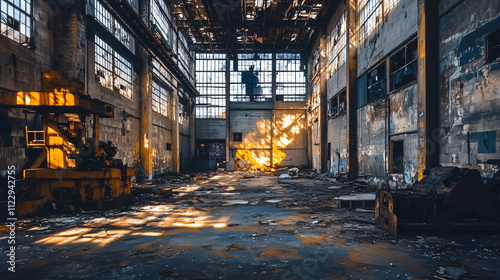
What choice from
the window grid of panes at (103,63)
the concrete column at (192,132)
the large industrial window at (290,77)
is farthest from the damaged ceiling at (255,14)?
the concrete column at (192,132)

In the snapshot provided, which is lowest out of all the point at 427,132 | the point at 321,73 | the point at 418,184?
the point at 418,184

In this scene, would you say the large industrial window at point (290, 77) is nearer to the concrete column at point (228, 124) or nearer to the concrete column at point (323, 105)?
the concrete column at point (228, 124)

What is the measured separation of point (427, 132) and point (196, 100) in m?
23.1

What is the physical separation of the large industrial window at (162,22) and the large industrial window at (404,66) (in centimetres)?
1336

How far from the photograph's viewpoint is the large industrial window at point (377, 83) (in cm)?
1202

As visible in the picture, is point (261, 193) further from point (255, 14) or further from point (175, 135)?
point (255, 14)

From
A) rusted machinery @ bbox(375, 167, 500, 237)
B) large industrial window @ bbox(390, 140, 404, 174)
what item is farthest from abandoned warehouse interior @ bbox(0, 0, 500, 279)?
large industrial window @ bbox(390, 140, 404, 174)

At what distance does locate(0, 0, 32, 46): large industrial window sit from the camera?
293 inches

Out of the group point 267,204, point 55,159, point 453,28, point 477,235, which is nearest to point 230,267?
point 477,235

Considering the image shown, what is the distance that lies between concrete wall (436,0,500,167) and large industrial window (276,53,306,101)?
20.1 meters

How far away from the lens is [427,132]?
834cm

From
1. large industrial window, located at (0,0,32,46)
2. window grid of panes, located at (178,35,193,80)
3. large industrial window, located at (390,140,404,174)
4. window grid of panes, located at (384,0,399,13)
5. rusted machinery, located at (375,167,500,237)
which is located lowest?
rusted machinery, located at (375,167,500,237)

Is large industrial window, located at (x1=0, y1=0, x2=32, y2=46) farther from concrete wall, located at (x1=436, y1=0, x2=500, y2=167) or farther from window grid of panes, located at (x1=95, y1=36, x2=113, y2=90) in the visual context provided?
concrete wall, located at (x1=436, y1=0, x2=500, y2=167)

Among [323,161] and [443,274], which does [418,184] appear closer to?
[443,274]
